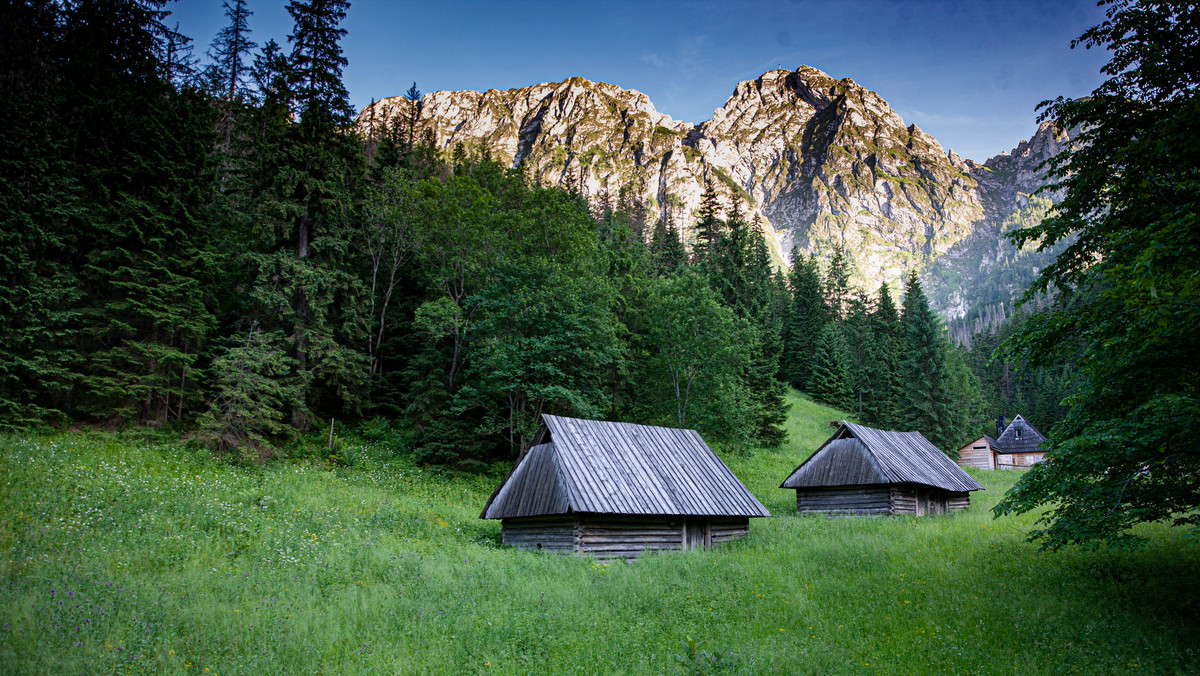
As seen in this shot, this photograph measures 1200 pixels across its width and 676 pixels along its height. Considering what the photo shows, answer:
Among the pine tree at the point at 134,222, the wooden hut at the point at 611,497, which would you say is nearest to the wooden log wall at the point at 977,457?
the wooden hut at the point at 611,497

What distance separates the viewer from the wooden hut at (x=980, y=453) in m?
66.9

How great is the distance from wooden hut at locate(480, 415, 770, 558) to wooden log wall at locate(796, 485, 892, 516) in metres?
8.97

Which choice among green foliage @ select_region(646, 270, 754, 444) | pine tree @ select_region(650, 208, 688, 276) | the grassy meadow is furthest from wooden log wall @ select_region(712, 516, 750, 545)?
pine tree @ select_region(650, 208, 688, 276)

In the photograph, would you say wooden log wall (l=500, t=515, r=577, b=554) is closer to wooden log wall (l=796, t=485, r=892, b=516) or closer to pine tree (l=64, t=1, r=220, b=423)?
pine tree (l=64, t=1, r=220, b=423)

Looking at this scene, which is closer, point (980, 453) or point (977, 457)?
point (980, 453)

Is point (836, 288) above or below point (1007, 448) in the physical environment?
above

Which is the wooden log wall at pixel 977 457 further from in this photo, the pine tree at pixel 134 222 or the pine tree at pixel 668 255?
the pine tree at pixel 134 222

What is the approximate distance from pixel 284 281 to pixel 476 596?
71.0 feet

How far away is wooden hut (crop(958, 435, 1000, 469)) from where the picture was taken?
219 feet

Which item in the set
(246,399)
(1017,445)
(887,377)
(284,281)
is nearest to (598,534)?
(246,399)

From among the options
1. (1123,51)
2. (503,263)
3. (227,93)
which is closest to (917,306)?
(503,263)

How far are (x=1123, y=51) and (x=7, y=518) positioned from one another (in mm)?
27483

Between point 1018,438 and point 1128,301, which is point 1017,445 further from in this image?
point 1128,301

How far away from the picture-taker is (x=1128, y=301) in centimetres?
927
